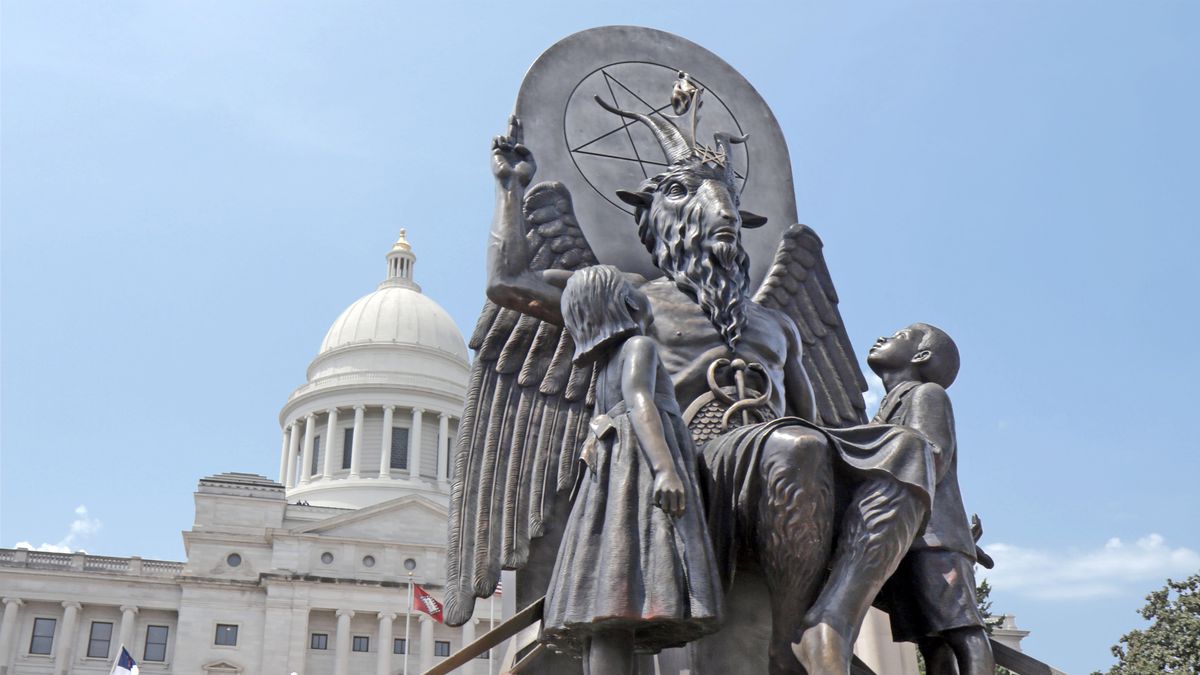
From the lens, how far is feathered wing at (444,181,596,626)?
4.79m

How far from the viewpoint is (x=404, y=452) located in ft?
241

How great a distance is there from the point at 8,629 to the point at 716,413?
63.4 meters

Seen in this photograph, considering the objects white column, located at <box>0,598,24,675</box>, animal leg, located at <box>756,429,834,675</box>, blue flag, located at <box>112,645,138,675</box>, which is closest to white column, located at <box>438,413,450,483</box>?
white column, located at <box>0,598,24,675</box>

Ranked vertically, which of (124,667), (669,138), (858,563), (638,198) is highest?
(124,667)

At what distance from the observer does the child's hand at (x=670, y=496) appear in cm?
350

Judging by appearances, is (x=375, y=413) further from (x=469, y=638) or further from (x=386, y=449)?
(x=469, y=638)

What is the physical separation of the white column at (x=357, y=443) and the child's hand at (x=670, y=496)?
70312 millimetres

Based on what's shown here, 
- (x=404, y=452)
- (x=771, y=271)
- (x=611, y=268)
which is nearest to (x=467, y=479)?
(x=611, y=268)

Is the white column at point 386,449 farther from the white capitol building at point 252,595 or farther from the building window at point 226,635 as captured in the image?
the building window at point 226,635

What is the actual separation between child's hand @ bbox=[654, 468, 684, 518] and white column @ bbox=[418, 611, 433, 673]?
5810 cm

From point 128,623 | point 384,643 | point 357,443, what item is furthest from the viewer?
point 357,443

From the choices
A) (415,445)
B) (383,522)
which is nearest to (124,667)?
(383,522)

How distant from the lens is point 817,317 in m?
5.59

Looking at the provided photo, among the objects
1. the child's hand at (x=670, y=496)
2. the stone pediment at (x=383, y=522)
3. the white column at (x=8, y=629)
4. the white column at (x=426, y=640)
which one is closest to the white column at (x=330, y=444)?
the stone pediment at (x=383, y=522)
